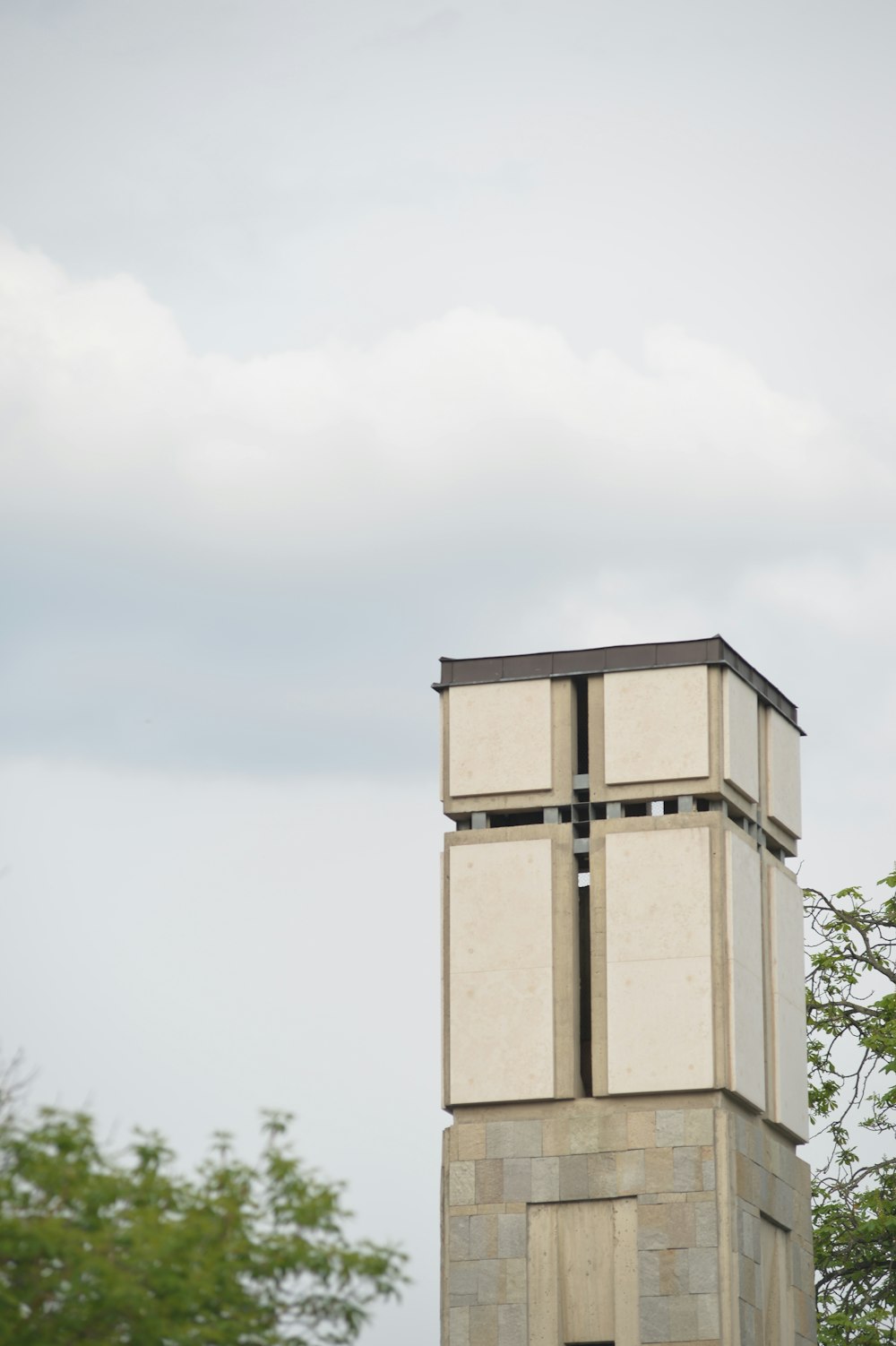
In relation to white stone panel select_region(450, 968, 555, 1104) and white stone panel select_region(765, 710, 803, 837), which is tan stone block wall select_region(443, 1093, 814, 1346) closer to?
white stone panel select_region(450, 968, 555, 1104)

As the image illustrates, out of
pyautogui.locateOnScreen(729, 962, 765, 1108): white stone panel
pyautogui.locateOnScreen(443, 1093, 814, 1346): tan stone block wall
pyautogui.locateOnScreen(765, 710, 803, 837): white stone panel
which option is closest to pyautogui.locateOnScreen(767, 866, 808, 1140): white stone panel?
pyautogui.locateOnScreen(729, 962, 765, 1108): white stone panel

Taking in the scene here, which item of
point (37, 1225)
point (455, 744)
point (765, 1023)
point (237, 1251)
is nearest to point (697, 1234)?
point (765, 1023)

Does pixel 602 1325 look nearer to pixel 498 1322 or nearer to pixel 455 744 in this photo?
pixel 498 1322

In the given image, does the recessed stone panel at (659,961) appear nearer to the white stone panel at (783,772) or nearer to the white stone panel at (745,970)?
the white stone panel at (745,970)

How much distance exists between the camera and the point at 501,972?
36.8m

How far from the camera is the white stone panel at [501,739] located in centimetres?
3747

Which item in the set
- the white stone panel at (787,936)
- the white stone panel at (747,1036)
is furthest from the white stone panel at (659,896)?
the white stone panel at (787,936)

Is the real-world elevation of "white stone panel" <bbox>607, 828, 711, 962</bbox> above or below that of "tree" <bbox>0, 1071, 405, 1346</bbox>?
above

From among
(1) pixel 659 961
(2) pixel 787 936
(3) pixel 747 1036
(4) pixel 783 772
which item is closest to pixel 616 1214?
(3) pixel 747 1036

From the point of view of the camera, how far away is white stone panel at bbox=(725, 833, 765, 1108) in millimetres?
36125

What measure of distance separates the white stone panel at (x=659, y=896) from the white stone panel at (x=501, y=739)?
162 centimetres

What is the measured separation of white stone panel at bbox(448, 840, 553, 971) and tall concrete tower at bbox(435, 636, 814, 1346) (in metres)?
0.03

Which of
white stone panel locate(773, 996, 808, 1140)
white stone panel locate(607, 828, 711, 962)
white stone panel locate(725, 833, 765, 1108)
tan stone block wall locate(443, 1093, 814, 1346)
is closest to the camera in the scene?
tan stone block wall locate(443, 1093, 814, 1346)

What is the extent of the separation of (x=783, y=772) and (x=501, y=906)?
16.5 ft
